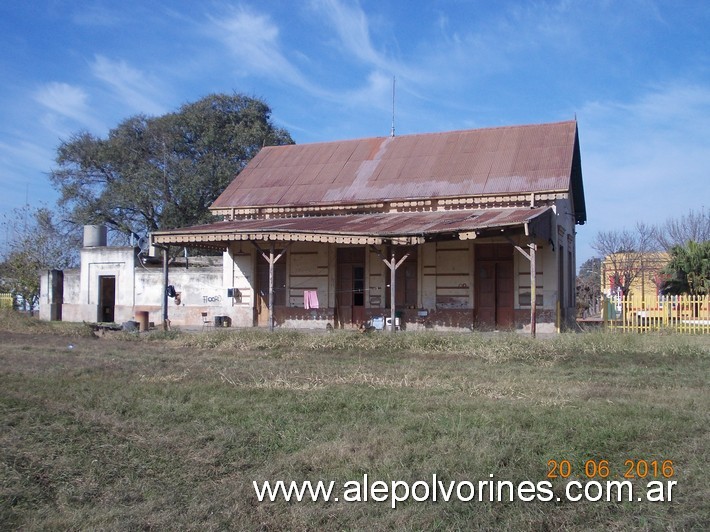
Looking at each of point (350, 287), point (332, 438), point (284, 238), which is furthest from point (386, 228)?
point (332, 438)

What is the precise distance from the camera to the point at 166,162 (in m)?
38.2

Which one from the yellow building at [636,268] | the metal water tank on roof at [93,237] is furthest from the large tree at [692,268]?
the metal water tank on roof at [93,237]

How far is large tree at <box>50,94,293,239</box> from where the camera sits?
37.5 meters

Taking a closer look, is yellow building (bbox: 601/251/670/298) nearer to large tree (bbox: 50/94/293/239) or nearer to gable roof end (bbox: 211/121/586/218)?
gable roof end (bbox: 211/121/586/218)

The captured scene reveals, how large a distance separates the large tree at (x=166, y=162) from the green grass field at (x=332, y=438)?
1036 inches

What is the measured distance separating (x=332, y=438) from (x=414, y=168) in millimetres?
17244

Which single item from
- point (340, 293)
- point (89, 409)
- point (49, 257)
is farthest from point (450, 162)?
point (49, 257)

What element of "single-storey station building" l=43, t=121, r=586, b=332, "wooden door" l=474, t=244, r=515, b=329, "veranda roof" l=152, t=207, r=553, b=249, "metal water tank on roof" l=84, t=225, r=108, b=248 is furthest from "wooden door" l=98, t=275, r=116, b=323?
"wooden door" l=474, t=244, r=515, b=329

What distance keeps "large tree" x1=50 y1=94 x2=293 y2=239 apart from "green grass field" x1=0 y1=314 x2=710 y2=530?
26.3 m

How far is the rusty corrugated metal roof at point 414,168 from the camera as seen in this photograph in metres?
20.7
